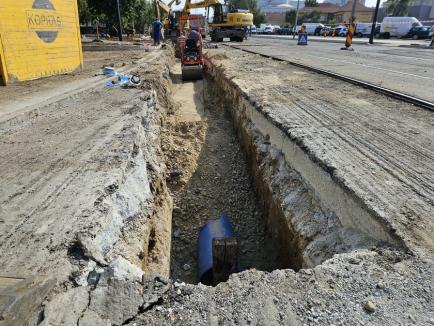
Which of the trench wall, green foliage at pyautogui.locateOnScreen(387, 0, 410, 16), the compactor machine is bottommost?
the trench wall

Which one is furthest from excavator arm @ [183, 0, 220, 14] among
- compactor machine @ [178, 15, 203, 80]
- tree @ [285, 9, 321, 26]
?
tree @ [285, 9, 321, 26]

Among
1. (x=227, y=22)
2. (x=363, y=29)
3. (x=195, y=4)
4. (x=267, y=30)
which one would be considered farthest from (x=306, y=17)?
(x=195, y=4)

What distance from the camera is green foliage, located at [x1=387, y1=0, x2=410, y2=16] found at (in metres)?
67.9

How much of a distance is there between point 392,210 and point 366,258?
0.61 meters

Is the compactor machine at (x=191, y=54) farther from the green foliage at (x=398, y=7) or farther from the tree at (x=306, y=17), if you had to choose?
the green foliage at (x=398, y=7)

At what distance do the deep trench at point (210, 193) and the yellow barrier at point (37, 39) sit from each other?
412 cm

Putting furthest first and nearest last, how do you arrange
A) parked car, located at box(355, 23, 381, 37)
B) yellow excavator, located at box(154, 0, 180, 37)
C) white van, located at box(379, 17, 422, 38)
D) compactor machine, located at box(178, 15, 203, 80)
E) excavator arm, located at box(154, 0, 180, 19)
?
parked car, located at box(355, 23, 381, 37)
white van, located at box(379, 17, 422, 38)
excavator arm, located at box(154, 0, 180, 19)
yellow excavator, located at box(154, 0, 180, 37)
compactor machine, located at box(178, 15, 203, 80)

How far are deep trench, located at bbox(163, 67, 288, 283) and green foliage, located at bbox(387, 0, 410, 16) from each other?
3010 inches

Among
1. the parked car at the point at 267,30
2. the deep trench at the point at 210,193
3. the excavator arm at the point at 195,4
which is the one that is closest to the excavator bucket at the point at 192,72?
the deep trench at the point at 210,193

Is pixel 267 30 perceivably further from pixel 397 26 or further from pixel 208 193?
pixel 208 193

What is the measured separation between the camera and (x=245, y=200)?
18.7ft

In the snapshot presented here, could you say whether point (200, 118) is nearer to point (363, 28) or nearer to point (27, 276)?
point (27, 276)

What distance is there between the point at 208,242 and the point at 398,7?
81.7 metres

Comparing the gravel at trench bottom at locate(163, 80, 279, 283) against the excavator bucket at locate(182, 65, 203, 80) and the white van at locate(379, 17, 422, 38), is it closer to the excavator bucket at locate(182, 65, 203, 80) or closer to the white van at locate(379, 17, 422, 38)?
the excavator bucket at locate(182, 65, 203, 80)
